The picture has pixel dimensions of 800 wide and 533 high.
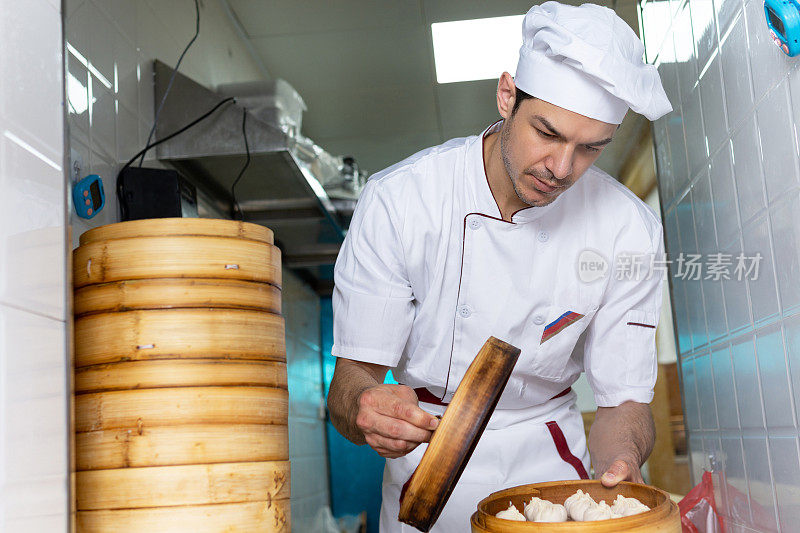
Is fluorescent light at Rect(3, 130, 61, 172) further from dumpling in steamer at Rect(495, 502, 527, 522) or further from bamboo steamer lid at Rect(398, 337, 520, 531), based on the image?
dumpling in steamer at Rect(495, 502, 527, 522)

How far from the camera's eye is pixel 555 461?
1.50 meters

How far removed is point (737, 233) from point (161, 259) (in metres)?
0.90

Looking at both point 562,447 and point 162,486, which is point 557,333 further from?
point 162,486

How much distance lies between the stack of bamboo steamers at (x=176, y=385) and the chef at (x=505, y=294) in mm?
207

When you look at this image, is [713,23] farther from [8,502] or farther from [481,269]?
[8,502]

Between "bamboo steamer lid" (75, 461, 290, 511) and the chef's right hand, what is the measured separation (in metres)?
0.19

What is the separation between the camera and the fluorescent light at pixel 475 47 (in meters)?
3.19

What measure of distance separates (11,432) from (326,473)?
431cm

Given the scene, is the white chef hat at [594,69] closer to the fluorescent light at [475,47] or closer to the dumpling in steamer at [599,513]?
the dumpling in steamer at [599,513]

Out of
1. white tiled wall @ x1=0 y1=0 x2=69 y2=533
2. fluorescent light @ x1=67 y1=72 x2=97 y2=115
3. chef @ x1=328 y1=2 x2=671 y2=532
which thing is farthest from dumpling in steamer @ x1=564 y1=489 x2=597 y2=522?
fluorescent light @ x1=67 y1=72 x2=97 y2=115

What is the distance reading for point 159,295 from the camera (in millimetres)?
1087

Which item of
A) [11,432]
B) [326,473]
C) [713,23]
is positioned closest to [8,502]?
[11,432]

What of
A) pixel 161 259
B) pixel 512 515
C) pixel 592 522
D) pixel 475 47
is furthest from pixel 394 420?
pixel 475 47

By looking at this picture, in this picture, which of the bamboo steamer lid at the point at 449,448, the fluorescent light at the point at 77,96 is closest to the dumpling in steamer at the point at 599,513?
the bamboo steamer lid at the point at 449,448
